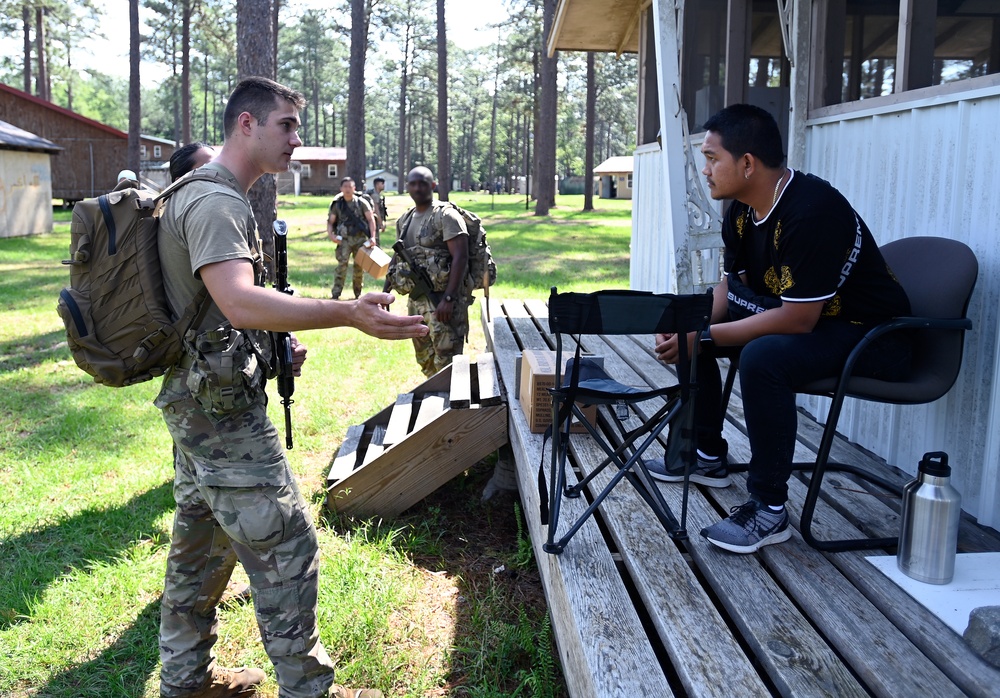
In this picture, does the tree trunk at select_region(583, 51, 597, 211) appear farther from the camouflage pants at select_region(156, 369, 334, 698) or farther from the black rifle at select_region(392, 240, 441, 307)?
the camouflage pants at select_region(156, 369, 334, 698)

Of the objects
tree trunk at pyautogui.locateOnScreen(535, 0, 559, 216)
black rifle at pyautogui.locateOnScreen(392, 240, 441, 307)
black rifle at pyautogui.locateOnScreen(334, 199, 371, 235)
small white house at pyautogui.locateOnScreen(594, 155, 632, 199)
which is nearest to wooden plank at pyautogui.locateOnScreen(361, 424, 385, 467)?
black rifle at pyautogui.locateOnScreen(392, 240, 441, 307)

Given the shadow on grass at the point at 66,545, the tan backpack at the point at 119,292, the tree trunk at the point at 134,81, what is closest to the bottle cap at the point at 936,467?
the tan backpack at the point at 119,292

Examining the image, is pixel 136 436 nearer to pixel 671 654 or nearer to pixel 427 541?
pixel 427 541

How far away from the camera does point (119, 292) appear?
2.69 m

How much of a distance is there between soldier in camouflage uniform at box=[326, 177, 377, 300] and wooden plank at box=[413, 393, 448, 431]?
672 centimetres

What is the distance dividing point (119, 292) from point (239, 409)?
525 millimetres

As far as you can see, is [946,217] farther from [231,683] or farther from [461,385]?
[231,683]

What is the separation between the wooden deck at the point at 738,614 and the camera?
212cm

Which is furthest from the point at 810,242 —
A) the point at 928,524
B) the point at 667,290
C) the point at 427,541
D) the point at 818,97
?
the point at 667,290

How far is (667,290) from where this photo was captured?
7.20 metres

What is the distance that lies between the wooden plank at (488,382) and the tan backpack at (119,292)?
2193 mm

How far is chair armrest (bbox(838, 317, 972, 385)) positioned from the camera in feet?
9.27

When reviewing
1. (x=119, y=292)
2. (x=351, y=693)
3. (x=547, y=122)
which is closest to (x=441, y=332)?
(x=351, y=693)

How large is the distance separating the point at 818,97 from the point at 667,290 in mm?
2669
